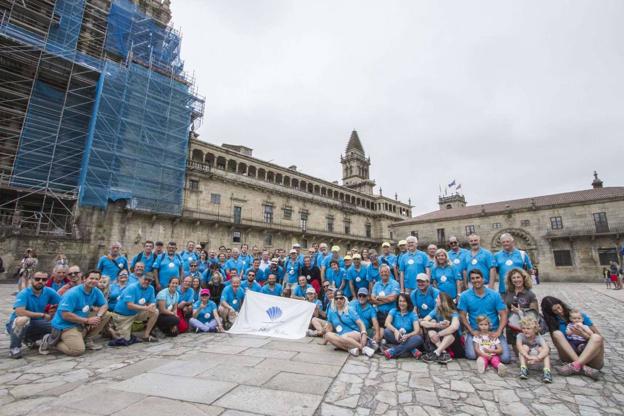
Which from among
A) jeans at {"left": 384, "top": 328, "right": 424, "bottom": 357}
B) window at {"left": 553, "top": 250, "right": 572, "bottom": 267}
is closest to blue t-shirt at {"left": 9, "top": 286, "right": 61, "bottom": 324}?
jeans at {"left": 384, "top": 328, "right": 424, "bottom": 357}

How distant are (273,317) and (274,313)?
0.31ft

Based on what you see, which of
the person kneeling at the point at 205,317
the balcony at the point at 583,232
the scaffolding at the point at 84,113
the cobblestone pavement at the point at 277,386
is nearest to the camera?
the cobblestone pavement at the point at 277,386

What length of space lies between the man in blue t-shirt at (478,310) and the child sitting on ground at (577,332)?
76 centimetres

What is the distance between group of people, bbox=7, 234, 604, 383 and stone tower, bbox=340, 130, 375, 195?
136 feet

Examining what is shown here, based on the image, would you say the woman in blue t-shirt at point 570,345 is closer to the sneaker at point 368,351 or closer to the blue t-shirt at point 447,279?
the blue t-shirt at point 447,279

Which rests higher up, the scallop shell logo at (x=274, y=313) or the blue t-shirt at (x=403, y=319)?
the blue t-shirt at (x=403, y=319)

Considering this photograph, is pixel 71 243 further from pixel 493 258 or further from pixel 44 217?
pixel 493 258

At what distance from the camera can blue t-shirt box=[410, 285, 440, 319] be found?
5.41 meters

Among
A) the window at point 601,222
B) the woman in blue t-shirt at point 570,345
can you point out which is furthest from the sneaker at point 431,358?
the window at point 601,222

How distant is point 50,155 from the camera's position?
17844 millimetres

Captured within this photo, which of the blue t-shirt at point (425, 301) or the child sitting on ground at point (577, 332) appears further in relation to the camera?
the blue t-shirt at point (425, 301)

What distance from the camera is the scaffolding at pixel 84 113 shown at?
17.0 meters

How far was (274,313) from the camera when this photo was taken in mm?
6914

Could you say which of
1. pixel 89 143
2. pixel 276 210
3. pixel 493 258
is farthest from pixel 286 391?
pixel 276 210
